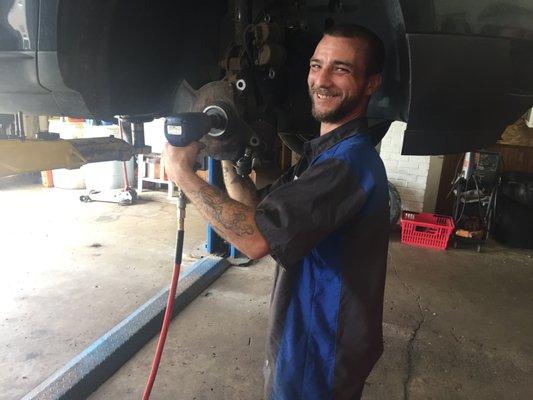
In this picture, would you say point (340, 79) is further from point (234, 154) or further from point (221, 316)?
point (221, 316)

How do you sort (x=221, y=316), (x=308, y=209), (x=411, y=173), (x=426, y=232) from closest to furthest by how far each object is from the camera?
(x=308, y=209) → (x=221, y=316) → (x=426, y=232) → (x=411, y=173)

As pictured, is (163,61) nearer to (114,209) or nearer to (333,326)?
(333,326)

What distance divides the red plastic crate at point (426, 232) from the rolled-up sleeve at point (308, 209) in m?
2.95

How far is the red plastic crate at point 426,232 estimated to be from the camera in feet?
11.4

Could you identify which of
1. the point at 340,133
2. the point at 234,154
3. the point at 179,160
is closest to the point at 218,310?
the point at 234,154

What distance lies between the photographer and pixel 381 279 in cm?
99

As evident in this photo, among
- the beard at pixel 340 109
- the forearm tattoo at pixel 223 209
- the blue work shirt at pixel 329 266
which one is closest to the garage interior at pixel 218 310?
the blue work shirt at pixel 329 266

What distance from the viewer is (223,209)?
90 cm

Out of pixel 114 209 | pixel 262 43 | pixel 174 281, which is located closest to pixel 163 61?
pixel 262 43

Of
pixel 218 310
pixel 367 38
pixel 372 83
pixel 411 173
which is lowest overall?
pixel 218 310

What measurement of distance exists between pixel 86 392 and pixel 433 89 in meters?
1.66

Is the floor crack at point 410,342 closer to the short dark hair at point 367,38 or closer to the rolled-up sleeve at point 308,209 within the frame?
the rolled-up sleeve at point 308,209

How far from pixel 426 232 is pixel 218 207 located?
10.0ft

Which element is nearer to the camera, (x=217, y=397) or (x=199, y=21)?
(x=199, y=21)
